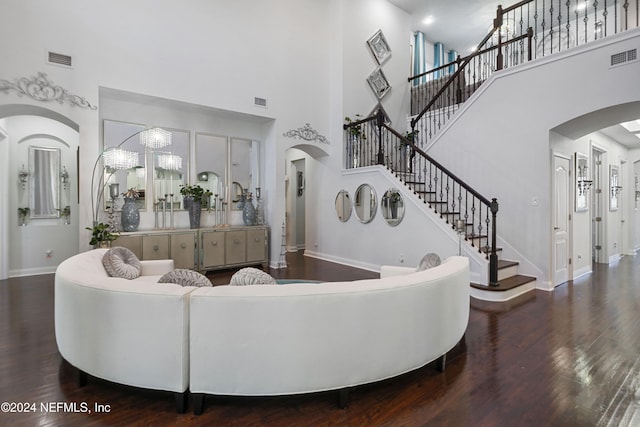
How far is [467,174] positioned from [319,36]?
4.51 meters

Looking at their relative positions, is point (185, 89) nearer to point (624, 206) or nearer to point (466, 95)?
point (466, 95)

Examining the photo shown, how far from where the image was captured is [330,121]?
7.34m

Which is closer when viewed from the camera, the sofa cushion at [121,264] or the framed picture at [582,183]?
the sofa cushion at [121,264]

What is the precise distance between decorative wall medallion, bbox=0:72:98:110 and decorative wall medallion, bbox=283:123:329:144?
3500mm

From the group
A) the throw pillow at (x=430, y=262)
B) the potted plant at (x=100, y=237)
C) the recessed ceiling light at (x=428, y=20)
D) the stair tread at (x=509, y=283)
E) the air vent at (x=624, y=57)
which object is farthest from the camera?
the recessed ceiling light at (x=428, y=20)

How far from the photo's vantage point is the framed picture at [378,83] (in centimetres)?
773

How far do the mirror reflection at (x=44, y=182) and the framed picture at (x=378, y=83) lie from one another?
6686 mm

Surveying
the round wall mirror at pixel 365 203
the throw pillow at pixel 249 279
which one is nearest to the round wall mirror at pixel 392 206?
the round wall mirror at pixel 365 203

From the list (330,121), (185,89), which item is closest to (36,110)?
(185,89)

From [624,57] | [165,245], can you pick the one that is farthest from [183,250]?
[624,57]

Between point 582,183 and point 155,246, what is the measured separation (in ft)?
25.4

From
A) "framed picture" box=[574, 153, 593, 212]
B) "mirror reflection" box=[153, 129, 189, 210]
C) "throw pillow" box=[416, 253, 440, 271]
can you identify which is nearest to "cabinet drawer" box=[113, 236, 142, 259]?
"mirror reflection" box=[153, 129, 189, 210]

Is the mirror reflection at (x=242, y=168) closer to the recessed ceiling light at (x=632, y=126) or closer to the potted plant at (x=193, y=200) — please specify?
the potted plant at (x=193, y=200)

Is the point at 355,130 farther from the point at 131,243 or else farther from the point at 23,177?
the point at 23,177
